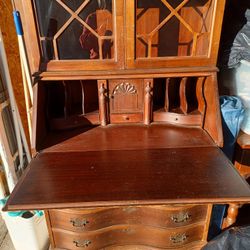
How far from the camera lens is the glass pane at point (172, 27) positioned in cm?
101

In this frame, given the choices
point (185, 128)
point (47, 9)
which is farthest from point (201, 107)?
point (47, 9)

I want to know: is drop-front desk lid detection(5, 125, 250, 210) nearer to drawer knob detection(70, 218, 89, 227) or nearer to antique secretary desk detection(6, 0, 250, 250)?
antique secretary desk detection(6, 0, 250, 250)

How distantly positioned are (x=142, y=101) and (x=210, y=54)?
1.26 ft

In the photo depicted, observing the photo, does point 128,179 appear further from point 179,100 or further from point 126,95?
point 179,100

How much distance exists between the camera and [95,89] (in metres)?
1.26

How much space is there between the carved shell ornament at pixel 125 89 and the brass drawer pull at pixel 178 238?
27.4 inches

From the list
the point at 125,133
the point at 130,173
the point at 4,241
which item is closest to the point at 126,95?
the point at 125,133

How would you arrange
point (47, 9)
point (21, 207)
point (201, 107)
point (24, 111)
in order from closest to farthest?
point (21, 207)
point (47, 9)
point (201, 107)
point (24, 111)

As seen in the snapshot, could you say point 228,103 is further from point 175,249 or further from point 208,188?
point 175,249

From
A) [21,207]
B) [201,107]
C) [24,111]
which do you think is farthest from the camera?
[24,111]

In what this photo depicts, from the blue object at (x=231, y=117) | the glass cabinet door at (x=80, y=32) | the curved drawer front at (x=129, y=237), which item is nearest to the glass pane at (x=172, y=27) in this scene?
the glass cabinet door at (x=80, y=32)

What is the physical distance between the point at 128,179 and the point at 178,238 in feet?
1.38

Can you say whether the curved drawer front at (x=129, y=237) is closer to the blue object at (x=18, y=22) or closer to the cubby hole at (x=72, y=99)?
the cubby hole at (x=72, y=99)

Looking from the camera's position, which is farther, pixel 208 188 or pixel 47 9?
pixel 47 9
